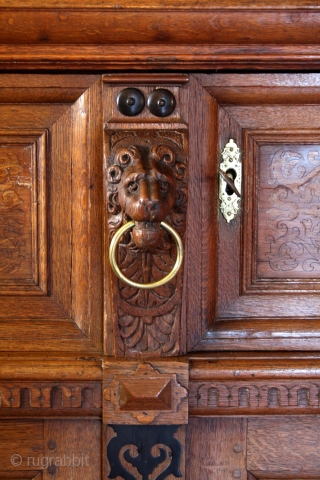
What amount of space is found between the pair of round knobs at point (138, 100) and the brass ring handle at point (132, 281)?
0.36 feet

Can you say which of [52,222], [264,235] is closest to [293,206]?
[264,235]

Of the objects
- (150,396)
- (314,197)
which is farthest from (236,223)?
(150,396)

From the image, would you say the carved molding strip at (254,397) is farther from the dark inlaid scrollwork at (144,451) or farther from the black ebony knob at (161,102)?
the black ebony knob at (161,102)

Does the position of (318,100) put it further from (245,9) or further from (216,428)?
(216,428)

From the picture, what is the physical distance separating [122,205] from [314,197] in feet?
0.66

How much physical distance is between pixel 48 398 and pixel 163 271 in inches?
6.8

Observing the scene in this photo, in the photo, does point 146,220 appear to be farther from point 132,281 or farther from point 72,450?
point 72,450

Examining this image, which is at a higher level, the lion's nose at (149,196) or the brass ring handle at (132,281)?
the lion's nose at (149,196)

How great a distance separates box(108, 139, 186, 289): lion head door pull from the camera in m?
0.50

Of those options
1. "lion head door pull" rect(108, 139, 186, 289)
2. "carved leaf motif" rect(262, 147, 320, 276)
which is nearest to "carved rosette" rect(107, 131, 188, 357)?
"lion head door pull" rect(108, 139, 186, 289)

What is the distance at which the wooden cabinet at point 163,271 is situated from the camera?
53cm

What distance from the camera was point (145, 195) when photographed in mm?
491
